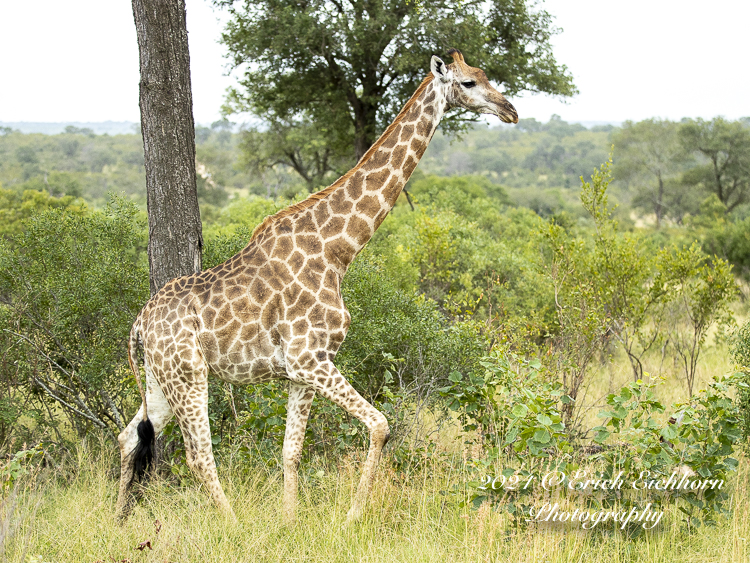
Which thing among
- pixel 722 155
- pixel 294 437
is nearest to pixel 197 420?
pixel 294 437

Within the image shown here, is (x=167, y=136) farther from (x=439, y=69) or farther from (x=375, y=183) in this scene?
(x=439, y=69)

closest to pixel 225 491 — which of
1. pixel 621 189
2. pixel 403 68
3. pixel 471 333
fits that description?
pixel 471 333

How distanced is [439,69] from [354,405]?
87.8 inches

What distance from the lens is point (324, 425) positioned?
209 inches

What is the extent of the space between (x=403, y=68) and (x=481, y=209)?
22.8 feet

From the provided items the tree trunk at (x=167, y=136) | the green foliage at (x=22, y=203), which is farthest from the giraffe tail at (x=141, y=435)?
the green foliage at (x=22, y=203)

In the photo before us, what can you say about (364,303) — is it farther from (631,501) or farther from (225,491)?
(631,501)

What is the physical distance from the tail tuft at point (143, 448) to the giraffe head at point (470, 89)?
3.02 meters

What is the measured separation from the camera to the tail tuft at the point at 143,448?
4.34 meters

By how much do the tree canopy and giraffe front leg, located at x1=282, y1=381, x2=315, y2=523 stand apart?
1130 centimetres

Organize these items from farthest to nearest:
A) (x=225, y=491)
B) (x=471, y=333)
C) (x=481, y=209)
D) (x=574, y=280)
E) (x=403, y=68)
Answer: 1. (x=481, y=209)
2. (x=403, y=68)
3. (x=574, y=280)
4. (x=471, y=333)
5. (x=225, y=491)

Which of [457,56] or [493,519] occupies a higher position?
[457,56]

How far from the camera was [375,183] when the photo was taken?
420 centimetres

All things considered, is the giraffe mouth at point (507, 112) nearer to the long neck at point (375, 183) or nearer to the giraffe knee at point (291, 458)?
the long neck at point (375, 183)
